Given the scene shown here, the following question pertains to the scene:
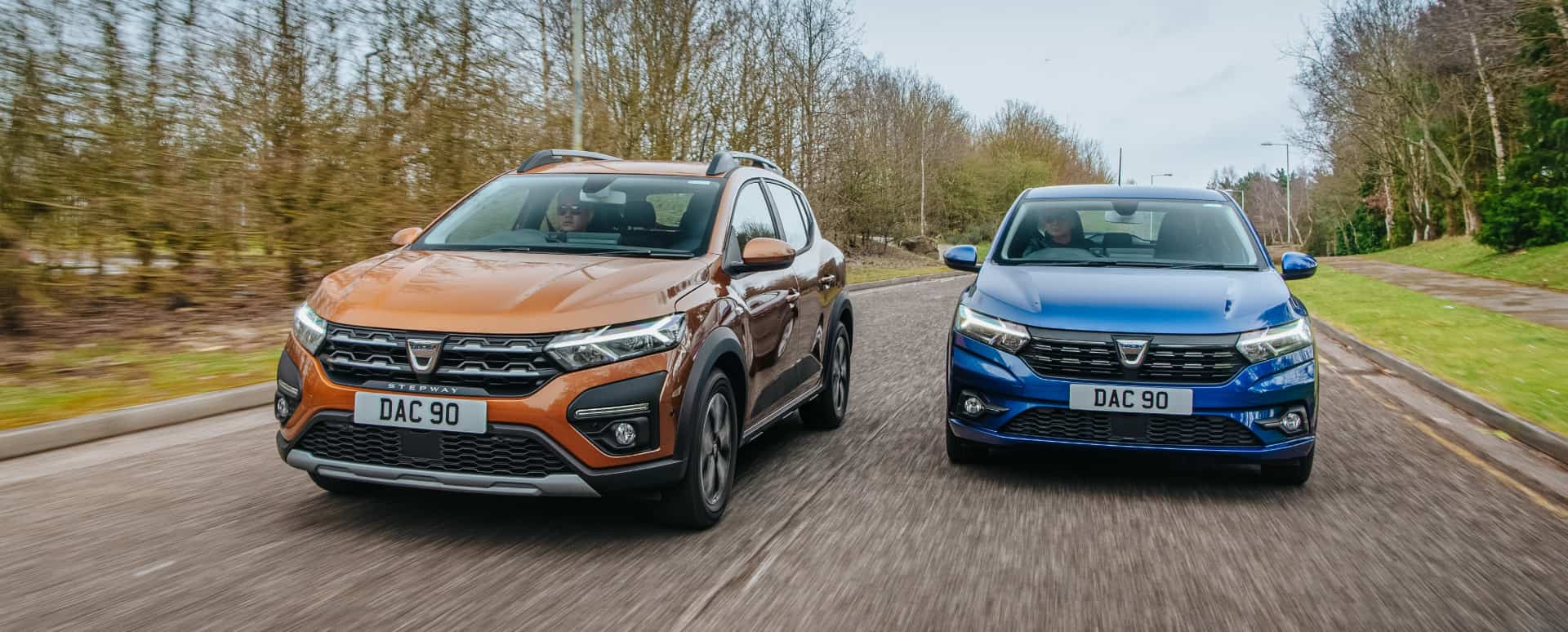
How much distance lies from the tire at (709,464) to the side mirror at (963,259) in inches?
98.8

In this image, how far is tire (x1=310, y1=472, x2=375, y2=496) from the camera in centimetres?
486

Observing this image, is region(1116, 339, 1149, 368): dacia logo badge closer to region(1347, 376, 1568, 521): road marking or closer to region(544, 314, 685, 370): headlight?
region(1347, 376, 1568, 521): road marking

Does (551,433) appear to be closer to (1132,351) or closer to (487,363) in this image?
(487,363)

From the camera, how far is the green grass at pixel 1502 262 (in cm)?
2491

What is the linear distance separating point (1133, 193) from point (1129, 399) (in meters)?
2.32

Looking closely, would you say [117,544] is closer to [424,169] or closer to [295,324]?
[295,324]

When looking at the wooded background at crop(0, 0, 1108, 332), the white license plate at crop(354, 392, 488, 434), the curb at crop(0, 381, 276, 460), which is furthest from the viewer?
the wooded background at crop(0, 0, 1108, 332)

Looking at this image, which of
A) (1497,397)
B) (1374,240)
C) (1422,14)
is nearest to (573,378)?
(1497,397)

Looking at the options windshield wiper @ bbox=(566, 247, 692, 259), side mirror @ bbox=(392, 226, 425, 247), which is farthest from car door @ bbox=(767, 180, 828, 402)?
side mirror @ bbox=(392, 226, 425, 247)

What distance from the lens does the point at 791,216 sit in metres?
7.19

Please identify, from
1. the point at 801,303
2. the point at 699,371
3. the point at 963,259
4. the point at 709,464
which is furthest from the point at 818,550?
the point at 963,259

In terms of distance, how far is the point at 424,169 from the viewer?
15250 millimetres

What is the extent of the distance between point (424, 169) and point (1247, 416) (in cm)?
1220

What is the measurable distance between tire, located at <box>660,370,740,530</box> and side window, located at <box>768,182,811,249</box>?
1736 mm
